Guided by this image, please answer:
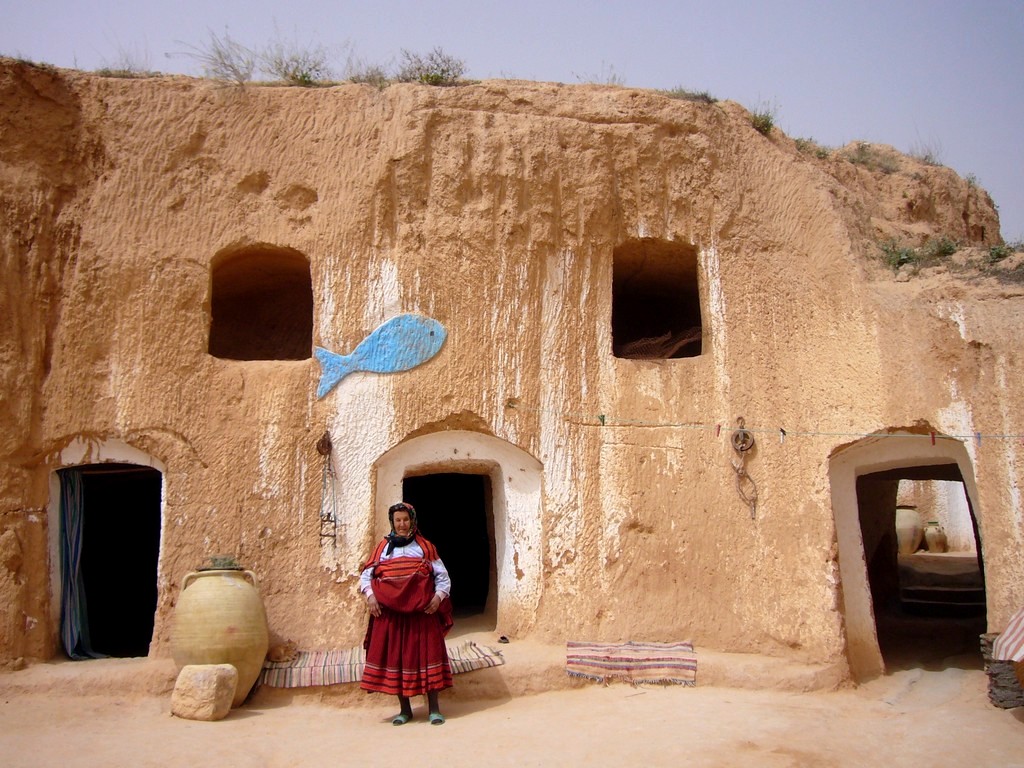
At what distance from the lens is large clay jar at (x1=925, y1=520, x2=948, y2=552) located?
14.8 m

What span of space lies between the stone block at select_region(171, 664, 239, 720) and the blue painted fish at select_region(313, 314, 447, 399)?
217 cm

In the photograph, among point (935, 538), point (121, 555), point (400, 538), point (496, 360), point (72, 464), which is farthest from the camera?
point (935, 538)

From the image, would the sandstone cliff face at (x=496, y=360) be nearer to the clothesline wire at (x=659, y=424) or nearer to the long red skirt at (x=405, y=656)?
the clothesline wire at (x=659, y=424)

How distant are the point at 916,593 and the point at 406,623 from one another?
759cm

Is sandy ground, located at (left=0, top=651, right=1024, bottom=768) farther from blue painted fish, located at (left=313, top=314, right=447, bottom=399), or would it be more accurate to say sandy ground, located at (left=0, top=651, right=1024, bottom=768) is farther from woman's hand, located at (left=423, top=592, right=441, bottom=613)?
blue painted fish, located at (left=313, top=314, right=447, bottom=399)

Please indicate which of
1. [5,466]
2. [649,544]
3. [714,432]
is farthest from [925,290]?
[5,466]

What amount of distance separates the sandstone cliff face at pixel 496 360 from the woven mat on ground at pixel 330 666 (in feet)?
0.65

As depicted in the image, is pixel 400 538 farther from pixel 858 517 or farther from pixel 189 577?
pixel 858 517

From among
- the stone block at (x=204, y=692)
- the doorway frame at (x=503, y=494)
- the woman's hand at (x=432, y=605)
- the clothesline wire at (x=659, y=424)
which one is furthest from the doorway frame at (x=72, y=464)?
the clothesline wire at (x=659, y=424)

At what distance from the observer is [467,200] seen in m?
7.41

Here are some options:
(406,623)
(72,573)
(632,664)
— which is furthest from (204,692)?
(632,664)

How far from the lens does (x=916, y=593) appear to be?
1086 centimetres

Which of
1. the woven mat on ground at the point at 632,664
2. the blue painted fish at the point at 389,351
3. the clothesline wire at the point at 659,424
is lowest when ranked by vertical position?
the woven mat on ground at the point at 632,664

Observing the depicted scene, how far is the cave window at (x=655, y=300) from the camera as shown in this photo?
25.8ft
